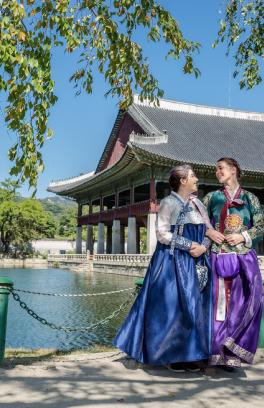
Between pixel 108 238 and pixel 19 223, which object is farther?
pixel 19 223

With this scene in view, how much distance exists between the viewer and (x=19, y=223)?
161 feet

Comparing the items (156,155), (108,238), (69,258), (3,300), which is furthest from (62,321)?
(108,238)

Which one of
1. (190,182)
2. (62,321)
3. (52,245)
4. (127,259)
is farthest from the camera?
(52,245)

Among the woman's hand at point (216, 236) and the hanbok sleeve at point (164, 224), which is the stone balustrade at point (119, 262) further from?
the hanbok sleeve at point (164, 224)

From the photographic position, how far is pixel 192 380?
350cm

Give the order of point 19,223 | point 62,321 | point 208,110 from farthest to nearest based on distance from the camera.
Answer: point 19,223 → point 208,110 → point 62,321

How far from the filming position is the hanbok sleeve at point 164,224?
3.76m

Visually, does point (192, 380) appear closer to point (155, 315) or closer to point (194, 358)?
point (194, 358)

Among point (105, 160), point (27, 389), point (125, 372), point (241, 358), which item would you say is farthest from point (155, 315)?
point (105, 160)

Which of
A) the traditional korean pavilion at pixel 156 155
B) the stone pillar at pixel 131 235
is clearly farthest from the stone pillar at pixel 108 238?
the stone pillar at pixel 131 235

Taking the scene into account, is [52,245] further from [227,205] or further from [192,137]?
[227,205]

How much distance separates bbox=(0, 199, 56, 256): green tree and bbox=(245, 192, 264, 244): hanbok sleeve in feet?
146

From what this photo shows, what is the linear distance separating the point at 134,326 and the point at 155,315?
0.22m

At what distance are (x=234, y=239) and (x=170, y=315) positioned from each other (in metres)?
0.82
